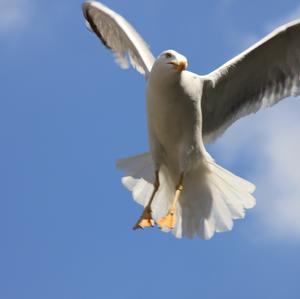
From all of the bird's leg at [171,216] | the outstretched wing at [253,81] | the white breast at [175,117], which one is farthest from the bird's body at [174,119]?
the outstretched wing at [253,81]

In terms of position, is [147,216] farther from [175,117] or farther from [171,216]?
[175,117]

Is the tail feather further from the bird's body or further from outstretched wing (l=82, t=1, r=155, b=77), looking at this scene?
outstretched wing (l=82, t=1, r=155, b=77)

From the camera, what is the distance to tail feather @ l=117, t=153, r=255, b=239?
9992 millimetres

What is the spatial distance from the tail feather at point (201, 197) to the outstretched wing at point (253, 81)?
1.49 feet

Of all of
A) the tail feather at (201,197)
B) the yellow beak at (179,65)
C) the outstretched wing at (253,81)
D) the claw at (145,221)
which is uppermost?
the outstretched wing at (253,81)

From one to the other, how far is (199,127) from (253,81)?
3.53 ft

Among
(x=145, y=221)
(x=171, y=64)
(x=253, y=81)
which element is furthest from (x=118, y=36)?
(x=145, y=221)

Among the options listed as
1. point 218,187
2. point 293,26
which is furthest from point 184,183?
Result: point 293,26

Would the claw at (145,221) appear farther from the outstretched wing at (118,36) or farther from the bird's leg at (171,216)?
the outstretched wing at (118,36)

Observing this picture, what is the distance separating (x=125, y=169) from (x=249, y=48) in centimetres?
163

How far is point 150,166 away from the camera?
10070 millimetres

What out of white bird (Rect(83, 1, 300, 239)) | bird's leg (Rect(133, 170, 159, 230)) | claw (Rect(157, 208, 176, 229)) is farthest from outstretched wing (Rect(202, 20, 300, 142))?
claw (Rect(157, 208, 176, 229))

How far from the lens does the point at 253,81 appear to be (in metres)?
10.3

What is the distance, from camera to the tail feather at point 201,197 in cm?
999
